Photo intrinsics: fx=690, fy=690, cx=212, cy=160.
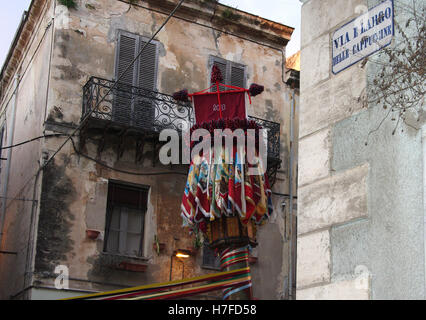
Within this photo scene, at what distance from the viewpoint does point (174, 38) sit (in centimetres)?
1550

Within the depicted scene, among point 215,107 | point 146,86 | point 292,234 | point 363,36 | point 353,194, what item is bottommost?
point 353,194

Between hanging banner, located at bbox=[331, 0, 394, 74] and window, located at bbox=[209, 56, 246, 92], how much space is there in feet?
36.6

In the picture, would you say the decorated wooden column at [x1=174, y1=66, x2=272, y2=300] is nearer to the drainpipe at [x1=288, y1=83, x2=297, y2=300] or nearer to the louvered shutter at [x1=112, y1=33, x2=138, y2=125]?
the louvered shutter at [x1=112, y1=33, x2=138, y2=125]

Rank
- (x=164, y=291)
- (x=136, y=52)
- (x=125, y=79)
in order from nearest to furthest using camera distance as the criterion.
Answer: (x=164, y=291) → (x=125, y=79) → (x=136, y=52)

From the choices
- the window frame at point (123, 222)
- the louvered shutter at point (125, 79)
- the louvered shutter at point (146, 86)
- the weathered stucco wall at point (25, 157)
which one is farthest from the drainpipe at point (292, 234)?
the weathered stucco wall at point (25, 157)

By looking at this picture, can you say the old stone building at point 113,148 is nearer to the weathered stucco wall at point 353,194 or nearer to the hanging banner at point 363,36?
the weathered stucco wall at point 353,194

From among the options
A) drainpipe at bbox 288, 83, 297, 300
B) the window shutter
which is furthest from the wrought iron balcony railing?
drainpipe at bbox 288, 83, 297, 300

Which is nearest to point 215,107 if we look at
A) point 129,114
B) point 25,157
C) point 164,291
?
point 164,291

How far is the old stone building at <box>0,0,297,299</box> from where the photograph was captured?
13.2 m

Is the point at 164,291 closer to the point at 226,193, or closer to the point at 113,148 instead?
the point at 226,193

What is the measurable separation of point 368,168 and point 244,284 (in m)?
3.14

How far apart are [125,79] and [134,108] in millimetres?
774

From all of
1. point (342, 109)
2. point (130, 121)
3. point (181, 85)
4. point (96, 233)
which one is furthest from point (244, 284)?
point (181, 85)

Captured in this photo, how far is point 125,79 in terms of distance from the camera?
14.6 m
